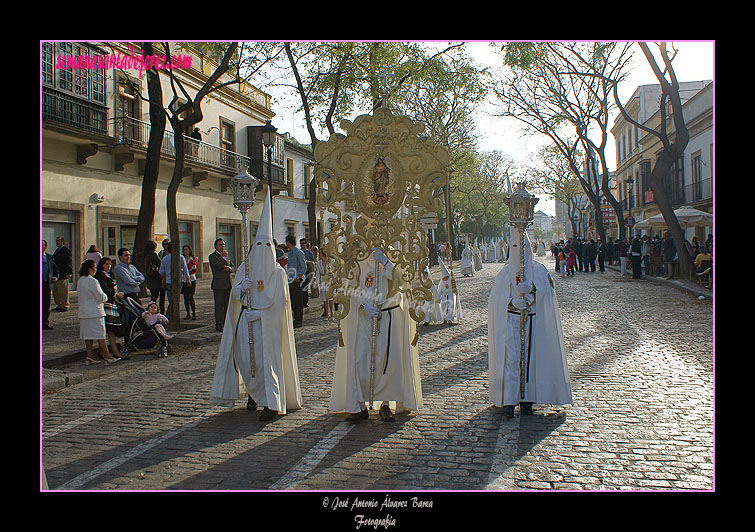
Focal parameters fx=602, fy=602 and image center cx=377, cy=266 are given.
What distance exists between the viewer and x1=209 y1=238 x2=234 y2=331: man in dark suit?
1177 centimetres

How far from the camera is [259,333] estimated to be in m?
6.25

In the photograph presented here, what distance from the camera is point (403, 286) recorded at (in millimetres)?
6199

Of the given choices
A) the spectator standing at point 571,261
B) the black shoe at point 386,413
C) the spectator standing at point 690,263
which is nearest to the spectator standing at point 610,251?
the spectator standing at point 571,261

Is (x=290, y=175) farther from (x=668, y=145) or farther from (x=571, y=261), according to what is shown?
(x=668, y=145)

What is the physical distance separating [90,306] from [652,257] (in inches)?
868

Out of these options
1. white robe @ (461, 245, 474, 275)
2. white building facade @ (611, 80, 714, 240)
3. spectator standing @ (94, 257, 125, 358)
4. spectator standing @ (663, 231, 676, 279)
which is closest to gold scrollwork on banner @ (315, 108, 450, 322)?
spectator standing @ (94, 257, 125, 358)

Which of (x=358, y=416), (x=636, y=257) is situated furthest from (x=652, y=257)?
(x=358, y=416)

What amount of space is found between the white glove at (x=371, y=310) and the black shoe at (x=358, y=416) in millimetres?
945

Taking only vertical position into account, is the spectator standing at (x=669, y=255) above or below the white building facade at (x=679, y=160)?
below

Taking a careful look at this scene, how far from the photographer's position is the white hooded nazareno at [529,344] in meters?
5.91

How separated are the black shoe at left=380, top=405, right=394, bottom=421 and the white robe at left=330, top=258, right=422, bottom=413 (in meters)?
0.10

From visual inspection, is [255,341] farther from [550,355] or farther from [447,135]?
[447,135]

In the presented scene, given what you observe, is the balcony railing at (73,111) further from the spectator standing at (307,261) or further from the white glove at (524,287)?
the white glove at (524,287)

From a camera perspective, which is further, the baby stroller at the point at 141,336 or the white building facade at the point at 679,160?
the white building facade at the point at 679,160
